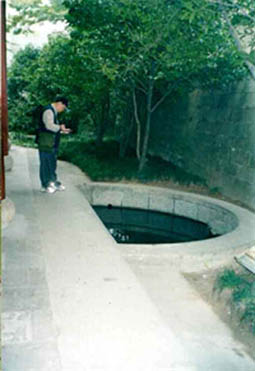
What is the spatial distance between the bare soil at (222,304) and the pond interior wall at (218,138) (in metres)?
3.07

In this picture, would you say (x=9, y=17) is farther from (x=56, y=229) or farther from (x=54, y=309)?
(x=54, y=309)

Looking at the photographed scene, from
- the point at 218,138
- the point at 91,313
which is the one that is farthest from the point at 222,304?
the point at 218,138

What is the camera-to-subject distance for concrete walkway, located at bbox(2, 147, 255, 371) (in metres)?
2.00

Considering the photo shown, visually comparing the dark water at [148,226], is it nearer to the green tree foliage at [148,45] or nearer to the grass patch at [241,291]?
the grass patch at [241,291]

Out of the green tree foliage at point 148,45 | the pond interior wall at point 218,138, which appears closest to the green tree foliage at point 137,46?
the green tree foliage at point 148,45

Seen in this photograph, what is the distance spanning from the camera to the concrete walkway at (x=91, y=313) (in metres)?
2.00

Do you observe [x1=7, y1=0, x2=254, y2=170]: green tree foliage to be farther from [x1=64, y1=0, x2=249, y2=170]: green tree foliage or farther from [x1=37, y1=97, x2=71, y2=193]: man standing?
[x1=37, y1=97, x2=71, y2=193]: man standing

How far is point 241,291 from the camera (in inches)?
135

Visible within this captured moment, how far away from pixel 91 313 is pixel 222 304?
157cm

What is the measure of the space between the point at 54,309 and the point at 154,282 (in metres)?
1.55

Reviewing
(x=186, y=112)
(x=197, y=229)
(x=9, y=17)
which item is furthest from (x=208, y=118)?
(x=9, y=17)

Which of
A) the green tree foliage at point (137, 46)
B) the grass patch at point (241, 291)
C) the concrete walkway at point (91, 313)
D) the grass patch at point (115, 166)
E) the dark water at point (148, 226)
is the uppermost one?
the green tree foliage at point (137, 46)

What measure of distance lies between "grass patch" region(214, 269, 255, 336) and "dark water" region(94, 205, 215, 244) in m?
2.42

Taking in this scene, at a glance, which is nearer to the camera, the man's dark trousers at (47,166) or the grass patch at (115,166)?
the man's dark trousers at (47,166)
